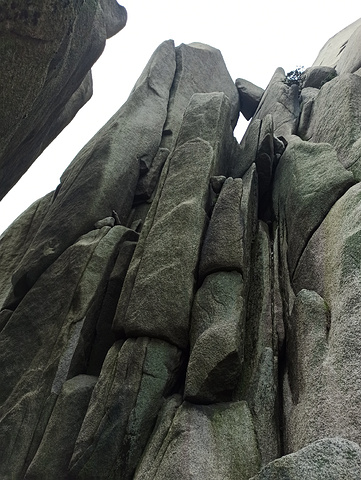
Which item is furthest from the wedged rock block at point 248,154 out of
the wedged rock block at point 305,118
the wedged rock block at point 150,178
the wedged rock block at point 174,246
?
the wedged rock block at point 150,178

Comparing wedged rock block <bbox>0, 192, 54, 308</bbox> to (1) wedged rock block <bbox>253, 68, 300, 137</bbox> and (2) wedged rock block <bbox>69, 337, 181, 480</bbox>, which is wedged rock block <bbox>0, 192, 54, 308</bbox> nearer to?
(2) wedged rock block <bbox>69, 337, 181, 480</bbox>

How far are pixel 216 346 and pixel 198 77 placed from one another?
59.9 ft

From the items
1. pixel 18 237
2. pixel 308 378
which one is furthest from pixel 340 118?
pixel 18 237

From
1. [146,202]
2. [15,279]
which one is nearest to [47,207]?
[146,202]

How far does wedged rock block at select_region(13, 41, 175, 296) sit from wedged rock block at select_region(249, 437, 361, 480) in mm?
10262

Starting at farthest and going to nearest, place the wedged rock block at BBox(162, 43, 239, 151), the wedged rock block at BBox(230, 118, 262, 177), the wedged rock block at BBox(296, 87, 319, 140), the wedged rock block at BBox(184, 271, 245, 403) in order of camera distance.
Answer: the wedged rock block at BBox(162, 43, 239, 151) < the wedged rock block at BBox(296, 87, 319, 140) < the wedged rock block at BBox(230, 118, 262, 177) < the wedged rock block at BBox(184, 271, 245, 403)

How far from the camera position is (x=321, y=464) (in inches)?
210

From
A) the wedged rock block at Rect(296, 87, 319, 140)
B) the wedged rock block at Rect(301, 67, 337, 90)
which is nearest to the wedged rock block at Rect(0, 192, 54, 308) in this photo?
the wedged rock block at Rect(296, 87, 319, 140)

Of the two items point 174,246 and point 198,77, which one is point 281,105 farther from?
point 174,246

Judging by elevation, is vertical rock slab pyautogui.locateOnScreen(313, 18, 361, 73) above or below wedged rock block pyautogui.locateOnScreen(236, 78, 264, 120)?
above

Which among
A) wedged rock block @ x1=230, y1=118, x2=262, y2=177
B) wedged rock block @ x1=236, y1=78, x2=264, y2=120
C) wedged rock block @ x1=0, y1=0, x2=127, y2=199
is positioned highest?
wedged rock block @ x1=236, y1=78, x2=264, y2=120

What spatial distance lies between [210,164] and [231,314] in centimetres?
497

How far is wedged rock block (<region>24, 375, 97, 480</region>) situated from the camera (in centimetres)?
953

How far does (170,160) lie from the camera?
14.7 metres
